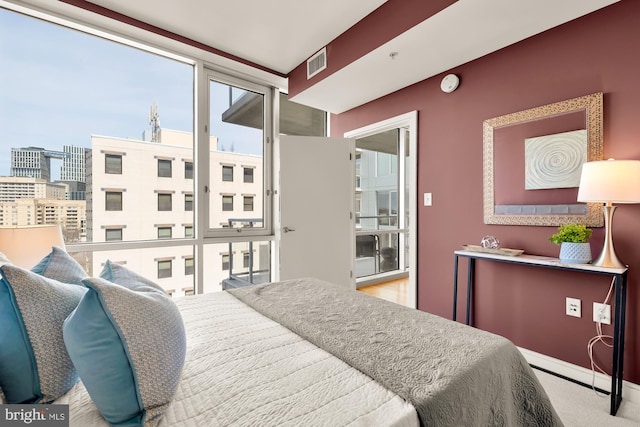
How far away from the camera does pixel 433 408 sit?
2.69ft

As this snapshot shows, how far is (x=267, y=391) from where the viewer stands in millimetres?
838

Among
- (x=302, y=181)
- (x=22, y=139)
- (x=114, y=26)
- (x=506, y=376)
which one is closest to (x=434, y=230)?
(x=302, y=181)

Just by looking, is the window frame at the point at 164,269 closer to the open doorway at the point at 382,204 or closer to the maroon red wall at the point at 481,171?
the maroon red wall at the point at 481,171

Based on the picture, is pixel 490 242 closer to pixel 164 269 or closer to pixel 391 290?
pixel 391 290

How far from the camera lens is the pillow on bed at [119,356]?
2.35ft

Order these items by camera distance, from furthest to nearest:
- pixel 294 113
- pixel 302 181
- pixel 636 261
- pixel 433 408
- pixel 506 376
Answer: pixel 294 113 < pixel 302 181 < pixel 636 261 < pixel 506 376 < pixel 433 408

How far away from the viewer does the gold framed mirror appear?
199cm

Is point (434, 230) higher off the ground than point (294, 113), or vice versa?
point (294, 113)

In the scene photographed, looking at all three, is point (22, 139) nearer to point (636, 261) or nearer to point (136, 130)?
point (136, 130)

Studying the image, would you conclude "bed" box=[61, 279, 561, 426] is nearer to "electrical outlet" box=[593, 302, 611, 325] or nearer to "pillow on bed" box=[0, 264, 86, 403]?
"pillow on bed" box=[0, 264, 86, 403]

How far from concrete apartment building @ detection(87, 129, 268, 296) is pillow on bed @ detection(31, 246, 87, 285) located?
180 centimetres

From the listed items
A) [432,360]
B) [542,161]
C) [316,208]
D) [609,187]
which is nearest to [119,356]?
[432,360]

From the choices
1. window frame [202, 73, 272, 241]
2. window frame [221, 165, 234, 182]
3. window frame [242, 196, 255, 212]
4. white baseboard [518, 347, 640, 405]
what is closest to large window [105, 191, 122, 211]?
window frame [202, 73, 272, 241]

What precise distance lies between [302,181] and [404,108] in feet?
4.40
